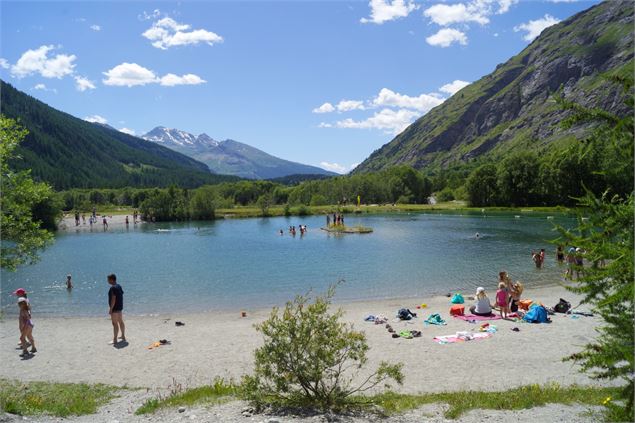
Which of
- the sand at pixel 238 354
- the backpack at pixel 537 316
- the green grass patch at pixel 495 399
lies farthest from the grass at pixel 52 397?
the backpack at pixel 537 316

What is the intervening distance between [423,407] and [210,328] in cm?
1549

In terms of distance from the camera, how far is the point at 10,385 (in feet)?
48.0

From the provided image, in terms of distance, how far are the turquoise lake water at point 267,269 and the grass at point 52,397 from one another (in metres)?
15.6

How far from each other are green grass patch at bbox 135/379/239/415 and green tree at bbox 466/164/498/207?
458 ft

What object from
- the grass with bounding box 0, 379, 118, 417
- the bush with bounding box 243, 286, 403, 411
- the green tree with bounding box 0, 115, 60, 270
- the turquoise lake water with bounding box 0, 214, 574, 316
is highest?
the green tree with bounding box 0, 115, 60, 270

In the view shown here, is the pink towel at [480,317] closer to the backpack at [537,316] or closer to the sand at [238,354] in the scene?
the sand at [238,354]

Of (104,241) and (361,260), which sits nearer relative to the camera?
(361,260)

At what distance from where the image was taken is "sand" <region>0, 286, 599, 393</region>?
1514 centimetres

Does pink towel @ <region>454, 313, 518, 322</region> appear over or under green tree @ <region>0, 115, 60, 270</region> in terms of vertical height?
under

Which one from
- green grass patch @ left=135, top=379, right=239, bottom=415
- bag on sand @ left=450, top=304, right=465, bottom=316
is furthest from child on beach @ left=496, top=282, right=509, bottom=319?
green grass patch @ left=135, top=379, right=239, bottom=415

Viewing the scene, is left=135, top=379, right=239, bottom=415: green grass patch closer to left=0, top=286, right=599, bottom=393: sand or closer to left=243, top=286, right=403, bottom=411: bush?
left=243, top=286, right=403, bottom=411: bush

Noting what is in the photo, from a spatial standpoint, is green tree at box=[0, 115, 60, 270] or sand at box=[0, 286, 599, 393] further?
sand at box=[0, 286, 599, 393]

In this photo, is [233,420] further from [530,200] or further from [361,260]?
[530,200]

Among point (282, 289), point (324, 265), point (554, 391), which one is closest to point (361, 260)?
point (324, 265)
